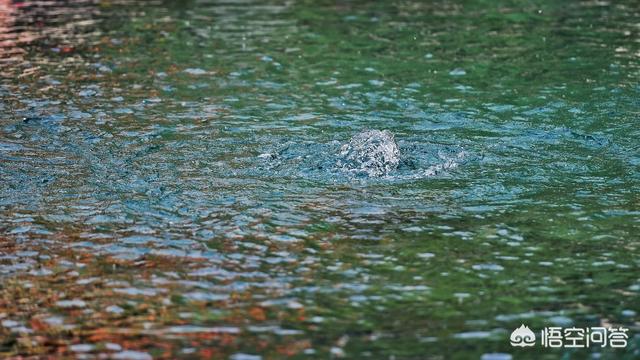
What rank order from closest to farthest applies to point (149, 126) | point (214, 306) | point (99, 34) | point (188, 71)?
point (214, 306) → point (149, 126) → point (188, 71) → point (99, 34)

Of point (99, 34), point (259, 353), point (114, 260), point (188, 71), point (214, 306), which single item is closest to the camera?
point (259, 353)

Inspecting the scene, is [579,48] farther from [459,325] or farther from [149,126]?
[459,325]

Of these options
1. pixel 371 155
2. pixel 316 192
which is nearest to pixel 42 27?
pixel 371 155

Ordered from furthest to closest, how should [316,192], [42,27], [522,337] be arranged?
[42,27]
[316,192]
[522,337]

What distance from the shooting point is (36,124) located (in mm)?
19375

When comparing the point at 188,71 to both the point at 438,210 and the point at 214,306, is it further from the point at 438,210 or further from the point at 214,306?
the point at 214,306

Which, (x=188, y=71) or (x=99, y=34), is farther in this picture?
(x=99, y=34)

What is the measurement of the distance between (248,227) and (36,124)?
283 inches

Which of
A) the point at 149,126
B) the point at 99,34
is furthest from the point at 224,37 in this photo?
the point at 149,126

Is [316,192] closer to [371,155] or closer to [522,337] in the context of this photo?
[371,155]

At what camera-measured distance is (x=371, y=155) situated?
54.1 ft

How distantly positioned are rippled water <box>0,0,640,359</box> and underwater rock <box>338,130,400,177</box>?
284 mm

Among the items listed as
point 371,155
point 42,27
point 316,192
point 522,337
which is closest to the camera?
point 522,337

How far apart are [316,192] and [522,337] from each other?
5254 mm
